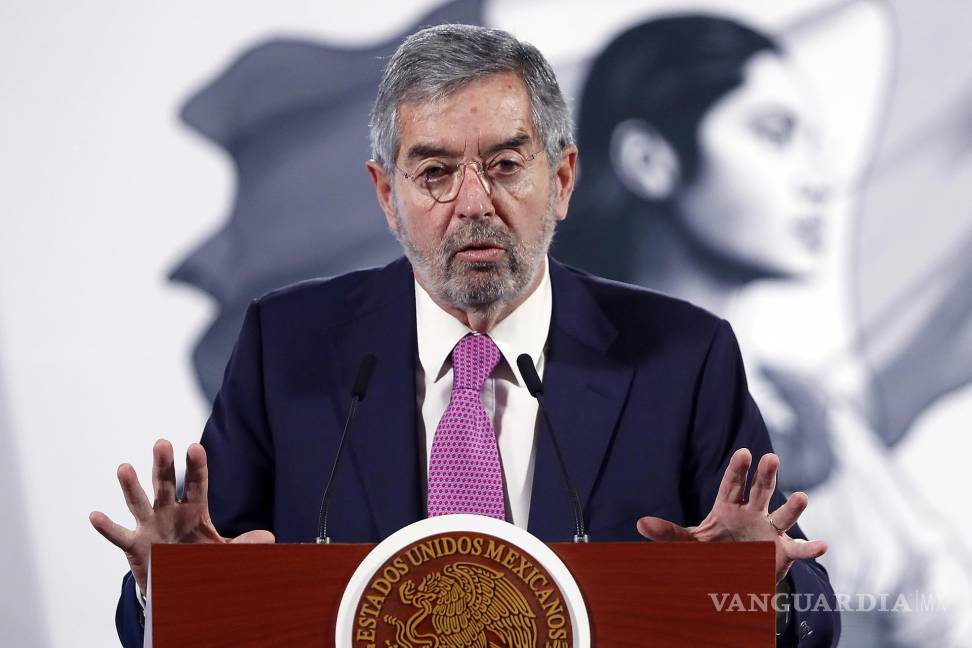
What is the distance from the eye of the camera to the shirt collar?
201 cm

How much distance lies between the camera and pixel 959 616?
8.97 ft

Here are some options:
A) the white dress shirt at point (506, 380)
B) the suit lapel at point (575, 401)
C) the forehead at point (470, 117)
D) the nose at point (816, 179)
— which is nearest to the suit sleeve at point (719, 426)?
the suit lapel at point (575, 401)

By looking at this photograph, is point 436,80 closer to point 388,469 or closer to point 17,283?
point 388,469

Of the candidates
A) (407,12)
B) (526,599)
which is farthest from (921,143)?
(526,599)

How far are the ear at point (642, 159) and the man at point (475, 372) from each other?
0.78m

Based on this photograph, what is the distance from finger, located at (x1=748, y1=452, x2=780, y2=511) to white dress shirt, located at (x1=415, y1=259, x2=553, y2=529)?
0.46 m

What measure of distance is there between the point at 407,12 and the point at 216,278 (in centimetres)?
85

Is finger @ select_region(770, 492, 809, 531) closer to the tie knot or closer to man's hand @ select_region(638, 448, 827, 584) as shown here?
man's hand @ select_region(638, 448, 827, 584)

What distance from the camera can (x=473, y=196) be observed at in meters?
1.92

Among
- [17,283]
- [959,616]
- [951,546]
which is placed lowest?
[959,616]

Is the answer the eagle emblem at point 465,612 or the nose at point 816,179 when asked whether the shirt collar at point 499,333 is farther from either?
the nose at point 816,179

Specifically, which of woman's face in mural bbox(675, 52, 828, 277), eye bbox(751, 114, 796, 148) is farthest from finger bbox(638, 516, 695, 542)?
eye bbox(751, 114, 796, 148)

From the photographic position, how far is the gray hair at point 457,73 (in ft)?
6.31

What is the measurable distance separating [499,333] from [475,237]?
0.19 m
